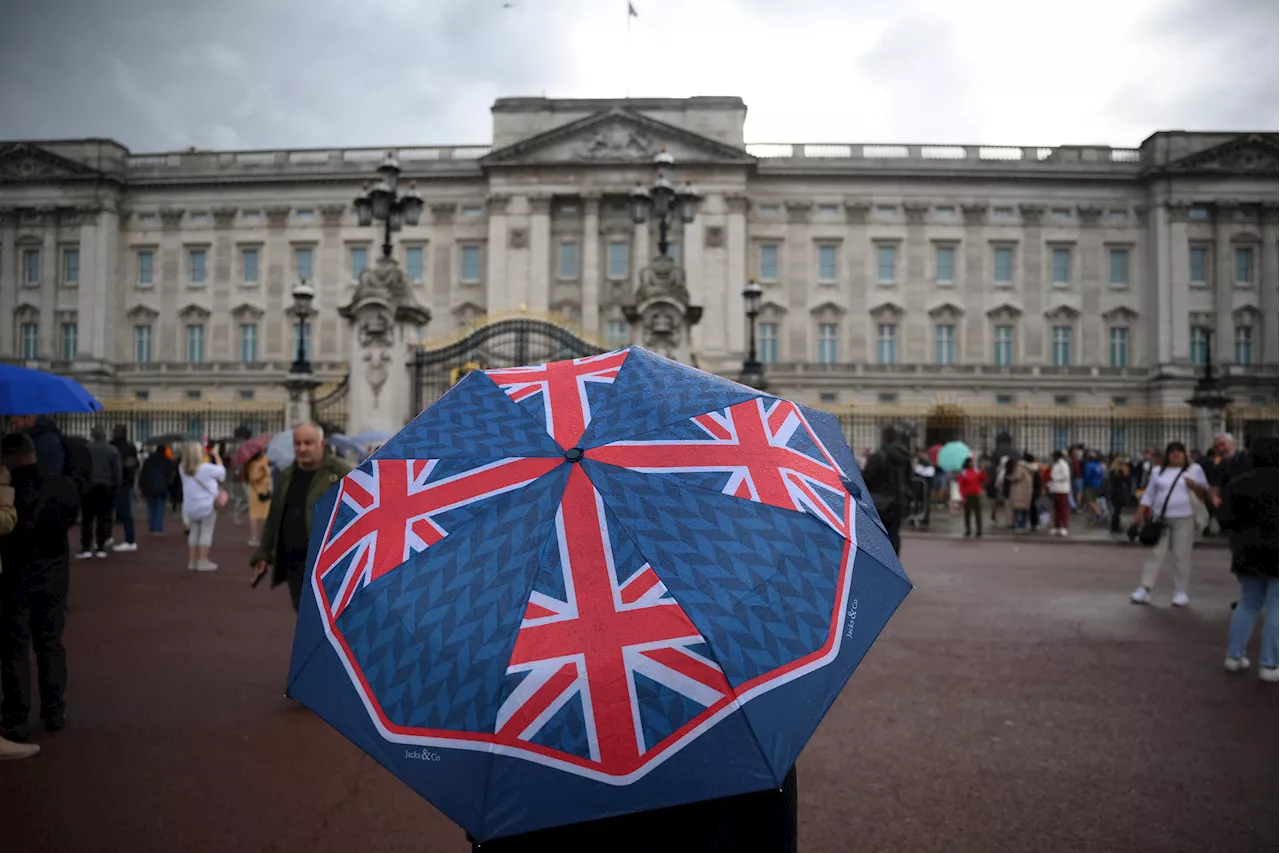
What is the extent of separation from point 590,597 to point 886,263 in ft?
150

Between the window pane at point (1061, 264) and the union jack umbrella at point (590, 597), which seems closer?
the union jack umbrella at point (590, 597)

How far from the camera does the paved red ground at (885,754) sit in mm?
3744

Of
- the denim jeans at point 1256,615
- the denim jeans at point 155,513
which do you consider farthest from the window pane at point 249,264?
the denim jeans at point 1256,615

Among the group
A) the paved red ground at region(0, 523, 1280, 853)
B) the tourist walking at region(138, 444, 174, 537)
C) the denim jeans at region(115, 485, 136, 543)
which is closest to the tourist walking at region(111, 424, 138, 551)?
the denim jeans at region(115, 485, 136, 543)

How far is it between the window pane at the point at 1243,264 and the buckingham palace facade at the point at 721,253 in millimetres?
288

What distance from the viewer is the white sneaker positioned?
4.53m

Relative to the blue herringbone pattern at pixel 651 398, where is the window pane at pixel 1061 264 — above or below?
above

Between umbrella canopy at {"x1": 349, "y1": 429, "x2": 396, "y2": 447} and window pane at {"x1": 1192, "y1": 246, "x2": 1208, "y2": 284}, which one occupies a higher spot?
window pane at {"x1": 1192, "y1": 246, "x2": 1208, "y2": 284}

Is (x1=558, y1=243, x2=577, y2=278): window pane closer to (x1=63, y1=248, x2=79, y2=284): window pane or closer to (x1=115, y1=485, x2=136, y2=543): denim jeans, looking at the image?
(x1=63, y1=248, x2=79, y2=284): window pane

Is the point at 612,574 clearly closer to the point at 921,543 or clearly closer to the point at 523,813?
the point at 523,813

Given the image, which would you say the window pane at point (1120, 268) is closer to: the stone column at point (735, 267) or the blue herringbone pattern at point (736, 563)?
the stone column at point (735, 267)

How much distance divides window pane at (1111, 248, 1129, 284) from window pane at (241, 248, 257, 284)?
45142 mm

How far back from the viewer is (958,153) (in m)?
44.9

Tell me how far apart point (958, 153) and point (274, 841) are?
47.8m
